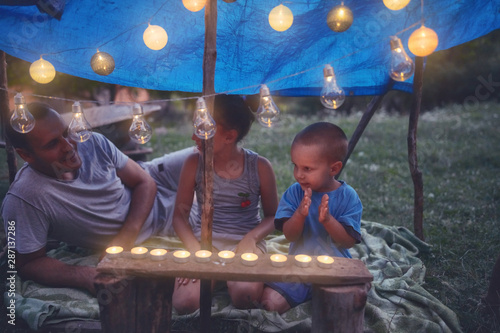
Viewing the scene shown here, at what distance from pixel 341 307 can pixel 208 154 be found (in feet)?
3.73

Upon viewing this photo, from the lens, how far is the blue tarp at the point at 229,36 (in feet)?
8.54

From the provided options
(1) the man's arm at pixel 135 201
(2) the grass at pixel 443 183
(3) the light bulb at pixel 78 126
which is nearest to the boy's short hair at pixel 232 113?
(3) the light bulb at pixel 78 126

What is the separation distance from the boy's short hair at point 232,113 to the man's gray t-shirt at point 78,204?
1.13 meters

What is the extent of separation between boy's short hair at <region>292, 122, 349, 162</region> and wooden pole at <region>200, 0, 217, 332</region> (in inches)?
23.8

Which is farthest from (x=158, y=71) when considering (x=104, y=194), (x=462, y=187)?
(x=462, y=187)

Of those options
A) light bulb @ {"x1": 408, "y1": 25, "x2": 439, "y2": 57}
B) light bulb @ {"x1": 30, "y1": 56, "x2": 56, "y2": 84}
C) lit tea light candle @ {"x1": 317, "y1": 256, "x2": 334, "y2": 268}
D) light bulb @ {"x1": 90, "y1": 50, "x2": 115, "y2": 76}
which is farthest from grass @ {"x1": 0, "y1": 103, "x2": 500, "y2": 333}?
light bulb @ {"x1": 30, "y1": 56, "x2": 56, "y2": 84}

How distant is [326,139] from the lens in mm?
2561

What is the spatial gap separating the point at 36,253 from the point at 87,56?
4.89 feet

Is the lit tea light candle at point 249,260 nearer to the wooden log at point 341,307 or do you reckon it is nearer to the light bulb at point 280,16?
the wooden log at point 341,307

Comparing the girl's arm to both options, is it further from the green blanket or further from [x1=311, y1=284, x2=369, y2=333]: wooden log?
[x1=311, y1=284, x2=369, y2=333]: wooden log

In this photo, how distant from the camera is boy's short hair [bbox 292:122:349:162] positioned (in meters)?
2.55

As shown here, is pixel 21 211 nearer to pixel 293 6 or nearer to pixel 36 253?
pixel 36 253

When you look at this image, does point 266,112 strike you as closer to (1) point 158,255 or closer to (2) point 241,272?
(2) point 241,272

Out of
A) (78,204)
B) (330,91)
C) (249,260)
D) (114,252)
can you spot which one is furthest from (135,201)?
(330,91)
